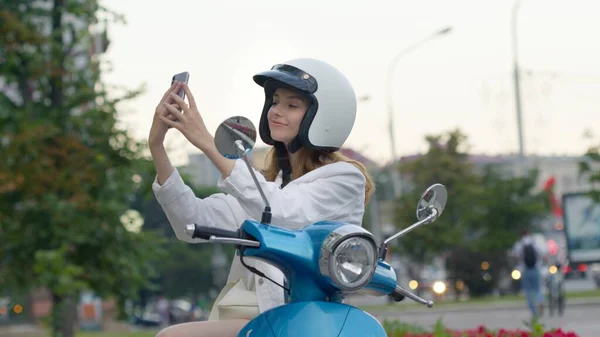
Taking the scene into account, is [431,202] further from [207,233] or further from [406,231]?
[207,233]

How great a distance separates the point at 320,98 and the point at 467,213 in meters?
36.0

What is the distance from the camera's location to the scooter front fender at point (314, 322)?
327 centimetres

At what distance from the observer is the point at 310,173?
3922mm

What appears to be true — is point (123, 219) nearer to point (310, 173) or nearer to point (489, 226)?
point (310, 173)

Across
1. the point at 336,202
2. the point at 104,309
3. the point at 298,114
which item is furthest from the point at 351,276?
the point at 104,309

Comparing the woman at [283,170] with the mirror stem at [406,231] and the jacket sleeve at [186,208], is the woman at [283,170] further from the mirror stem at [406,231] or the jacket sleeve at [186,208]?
the mirror stem at [406,231]

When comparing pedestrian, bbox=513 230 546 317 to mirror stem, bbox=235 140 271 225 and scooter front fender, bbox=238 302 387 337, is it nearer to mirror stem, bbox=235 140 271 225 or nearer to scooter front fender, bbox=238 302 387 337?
scooter front fender, bbox=238 302 387 337

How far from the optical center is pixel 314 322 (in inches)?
129

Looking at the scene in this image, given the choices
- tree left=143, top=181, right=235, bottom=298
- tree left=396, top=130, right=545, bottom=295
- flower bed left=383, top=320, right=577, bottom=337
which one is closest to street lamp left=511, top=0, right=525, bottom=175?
tree left=396, top=130, right=545, bottom=295

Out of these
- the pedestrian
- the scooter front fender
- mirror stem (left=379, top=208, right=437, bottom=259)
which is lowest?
the pedestrian

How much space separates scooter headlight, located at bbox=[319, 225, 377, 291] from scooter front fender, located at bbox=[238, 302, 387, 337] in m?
0.10

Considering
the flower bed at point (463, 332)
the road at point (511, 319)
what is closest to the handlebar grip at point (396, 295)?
the flower bed at point (463, 332)

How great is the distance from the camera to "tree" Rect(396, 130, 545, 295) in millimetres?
36250

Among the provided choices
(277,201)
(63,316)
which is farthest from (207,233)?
(63,316)
